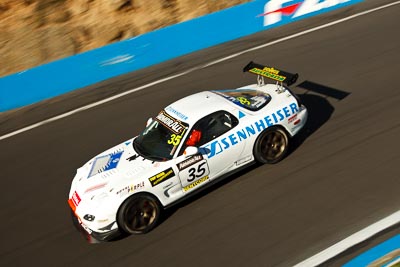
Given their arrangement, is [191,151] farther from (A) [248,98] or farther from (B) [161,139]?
(A) [248,98]

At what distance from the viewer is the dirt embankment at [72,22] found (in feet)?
43.1

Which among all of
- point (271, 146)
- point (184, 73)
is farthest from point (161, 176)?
point (184, 73)

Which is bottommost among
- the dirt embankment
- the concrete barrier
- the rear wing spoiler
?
the rear wing spoiler

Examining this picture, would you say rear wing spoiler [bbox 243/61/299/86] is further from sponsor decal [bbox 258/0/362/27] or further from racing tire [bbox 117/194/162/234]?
sponsor decal [bbox 258/0/362/27]

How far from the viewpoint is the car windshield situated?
7.93 m

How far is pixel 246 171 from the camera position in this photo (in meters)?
8.72

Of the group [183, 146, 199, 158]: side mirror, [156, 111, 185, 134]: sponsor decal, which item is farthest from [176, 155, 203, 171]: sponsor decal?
[156, 111, 185, 134]: sponsor decal

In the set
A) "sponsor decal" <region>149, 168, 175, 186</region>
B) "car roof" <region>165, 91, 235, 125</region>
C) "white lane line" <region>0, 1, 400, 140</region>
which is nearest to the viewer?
Result: "sponsor decal" <region>149, 168, 175, 186</region>

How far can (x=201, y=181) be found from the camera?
316 inches

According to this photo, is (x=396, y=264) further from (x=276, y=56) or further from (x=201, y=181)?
(x=276, y=56)

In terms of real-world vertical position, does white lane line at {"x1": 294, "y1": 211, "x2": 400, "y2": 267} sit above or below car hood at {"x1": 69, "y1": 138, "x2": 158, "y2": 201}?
below

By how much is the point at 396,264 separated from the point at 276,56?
7.83 m

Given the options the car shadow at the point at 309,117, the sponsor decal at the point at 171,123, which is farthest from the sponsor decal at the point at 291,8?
the sponsor decal at the point at 171,123

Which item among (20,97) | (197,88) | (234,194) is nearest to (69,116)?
(20,97)
